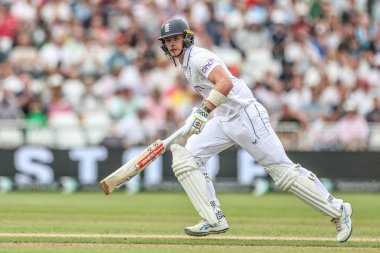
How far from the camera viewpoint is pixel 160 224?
34.7 feet

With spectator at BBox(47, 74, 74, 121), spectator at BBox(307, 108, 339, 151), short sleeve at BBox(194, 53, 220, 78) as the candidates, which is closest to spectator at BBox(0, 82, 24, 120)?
spectator at BBox(47, 74, 74, 121)

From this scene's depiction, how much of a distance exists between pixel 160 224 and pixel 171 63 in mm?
8050

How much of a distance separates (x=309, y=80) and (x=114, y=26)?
402cm

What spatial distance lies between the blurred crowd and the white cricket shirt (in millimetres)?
7884

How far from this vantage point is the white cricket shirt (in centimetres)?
838

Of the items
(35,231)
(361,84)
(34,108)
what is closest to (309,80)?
(361,84)

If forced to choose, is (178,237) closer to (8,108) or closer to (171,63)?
(8,108)

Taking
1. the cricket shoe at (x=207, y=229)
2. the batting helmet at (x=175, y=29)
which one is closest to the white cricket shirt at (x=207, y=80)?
the batting helmet at (x=175, y=29)

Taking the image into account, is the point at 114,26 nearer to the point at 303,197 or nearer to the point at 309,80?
the point at 309,80

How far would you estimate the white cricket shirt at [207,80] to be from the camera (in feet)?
27.5

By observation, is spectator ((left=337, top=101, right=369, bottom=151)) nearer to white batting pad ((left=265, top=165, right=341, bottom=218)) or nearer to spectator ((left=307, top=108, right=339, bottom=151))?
spectator ((left=307, top=108, right=339, bottom=151))

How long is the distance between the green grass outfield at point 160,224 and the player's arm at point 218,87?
3.90 feet

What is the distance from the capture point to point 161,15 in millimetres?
19281

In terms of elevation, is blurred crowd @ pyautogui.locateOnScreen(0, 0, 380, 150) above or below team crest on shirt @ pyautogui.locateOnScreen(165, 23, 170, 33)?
below
